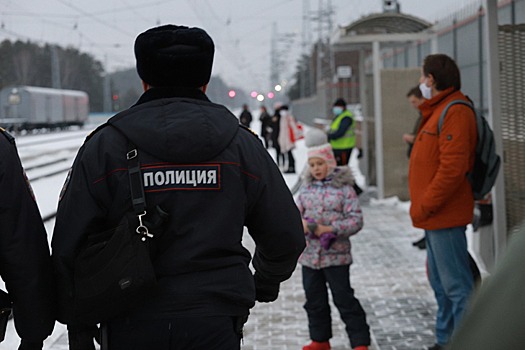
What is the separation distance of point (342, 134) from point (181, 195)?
12.7m

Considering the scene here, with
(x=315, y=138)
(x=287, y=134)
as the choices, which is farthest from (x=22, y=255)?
(x=287, y=134)

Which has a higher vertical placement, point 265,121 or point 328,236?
point 265,121

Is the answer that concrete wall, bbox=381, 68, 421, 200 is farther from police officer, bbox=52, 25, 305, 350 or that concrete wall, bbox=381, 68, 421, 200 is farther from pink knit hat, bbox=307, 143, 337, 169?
police officer, bbox=52, 25, 305, 350

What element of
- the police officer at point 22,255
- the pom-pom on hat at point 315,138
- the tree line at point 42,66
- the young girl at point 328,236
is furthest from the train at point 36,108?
the police officer at point 22,255

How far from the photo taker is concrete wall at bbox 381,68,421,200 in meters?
13.9

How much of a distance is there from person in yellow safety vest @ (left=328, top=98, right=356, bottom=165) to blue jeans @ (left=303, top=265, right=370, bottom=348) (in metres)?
9.70

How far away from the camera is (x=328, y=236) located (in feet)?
17.4

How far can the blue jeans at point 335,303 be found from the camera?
18.0 feet

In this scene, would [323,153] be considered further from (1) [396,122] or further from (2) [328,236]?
(1) [396,122]

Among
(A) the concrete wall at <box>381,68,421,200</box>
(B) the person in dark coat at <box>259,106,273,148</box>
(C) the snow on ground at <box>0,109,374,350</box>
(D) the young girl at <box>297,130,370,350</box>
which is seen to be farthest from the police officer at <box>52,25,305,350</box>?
(B) the person in dark coat at <box>259,106,273,148</box>

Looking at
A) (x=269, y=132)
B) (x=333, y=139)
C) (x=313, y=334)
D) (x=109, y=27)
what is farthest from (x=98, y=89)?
(x=313, y=334)

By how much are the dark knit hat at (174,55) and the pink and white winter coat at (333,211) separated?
8.33ft

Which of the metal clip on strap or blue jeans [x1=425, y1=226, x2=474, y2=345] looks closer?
the metal clip on strap

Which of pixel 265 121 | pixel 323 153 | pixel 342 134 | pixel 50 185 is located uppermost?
pixel 323 153
